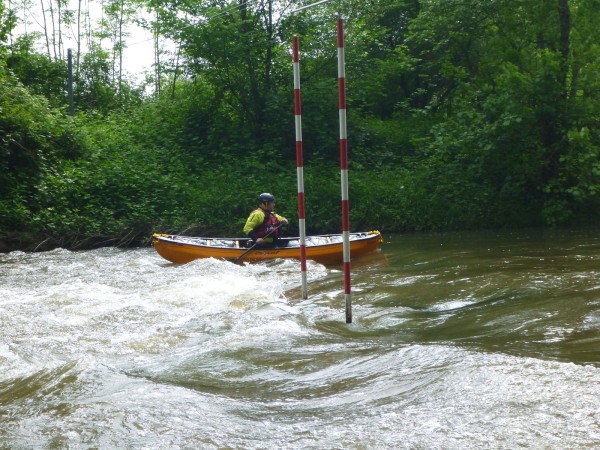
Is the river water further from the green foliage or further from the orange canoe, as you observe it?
the green foliage

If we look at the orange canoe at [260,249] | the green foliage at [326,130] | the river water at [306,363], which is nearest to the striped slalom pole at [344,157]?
the river water at [306,363]

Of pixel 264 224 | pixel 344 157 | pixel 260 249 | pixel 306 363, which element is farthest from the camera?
pixel 264 224

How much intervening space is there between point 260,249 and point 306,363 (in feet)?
24.8

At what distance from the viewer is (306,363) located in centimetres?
455

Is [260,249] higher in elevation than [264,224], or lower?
lower

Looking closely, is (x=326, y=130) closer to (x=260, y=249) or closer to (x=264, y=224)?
(x=264, y=224)

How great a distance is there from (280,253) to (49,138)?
9.86 m

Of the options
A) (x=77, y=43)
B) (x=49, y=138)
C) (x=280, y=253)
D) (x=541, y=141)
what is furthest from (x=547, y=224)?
(x=77, y=43)

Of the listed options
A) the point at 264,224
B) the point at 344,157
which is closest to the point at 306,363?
the point at 344,157

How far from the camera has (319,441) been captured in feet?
10.2

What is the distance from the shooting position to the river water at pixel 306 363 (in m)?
3.20

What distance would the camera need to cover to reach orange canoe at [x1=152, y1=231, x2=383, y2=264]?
38.8 feet

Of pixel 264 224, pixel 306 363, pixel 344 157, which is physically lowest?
pixel 306 363

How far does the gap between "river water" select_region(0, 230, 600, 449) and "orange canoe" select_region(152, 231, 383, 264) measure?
2677 mm
